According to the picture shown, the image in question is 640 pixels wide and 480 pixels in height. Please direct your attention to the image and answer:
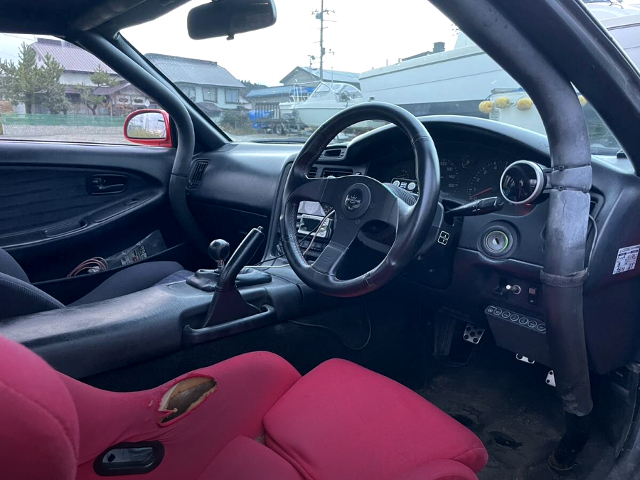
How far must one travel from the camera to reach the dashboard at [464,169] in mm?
1802

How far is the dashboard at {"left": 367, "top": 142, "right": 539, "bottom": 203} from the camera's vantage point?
180 centimetres

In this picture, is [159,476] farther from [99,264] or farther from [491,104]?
[99,264]

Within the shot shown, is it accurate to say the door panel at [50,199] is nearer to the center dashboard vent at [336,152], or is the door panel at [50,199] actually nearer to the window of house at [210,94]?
the window of house at [210,94]

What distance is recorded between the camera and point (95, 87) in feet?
8.27

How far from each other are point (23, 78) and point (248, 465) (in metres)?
1.96

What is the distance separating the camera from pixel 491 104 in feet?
5.85

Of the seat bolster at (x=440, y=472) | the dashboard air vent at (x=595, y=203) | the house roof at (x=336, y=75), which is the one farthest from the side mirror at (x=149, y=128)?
the seat bolster at (x=440, y=472)

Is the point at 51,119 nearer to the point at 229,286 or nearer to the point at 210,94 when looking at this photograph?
the point at 210,94

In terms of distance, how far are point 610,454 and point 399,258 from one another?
107 centimetres

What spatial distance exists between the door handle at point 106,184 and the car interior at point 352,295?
0.03ft

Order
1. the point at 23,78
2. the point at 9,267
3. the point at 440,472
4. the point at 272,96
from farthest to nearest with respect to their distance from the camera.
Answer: the point at 272,96
the point at 23,78
the point at 9,267
the point at 440,472

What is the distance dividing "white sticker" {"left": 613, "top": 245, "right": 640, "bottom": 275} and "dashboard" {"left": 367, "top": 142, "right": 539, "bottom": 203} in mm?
401

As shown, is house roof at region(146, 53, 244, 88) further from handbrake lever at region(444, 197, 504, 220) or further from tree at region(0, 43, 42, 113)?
handbrake lever at region(444, 197, 504, 220)

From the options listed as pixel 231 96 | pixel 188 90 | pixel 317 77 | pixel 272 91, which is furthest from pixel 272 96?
pixel 188 90
